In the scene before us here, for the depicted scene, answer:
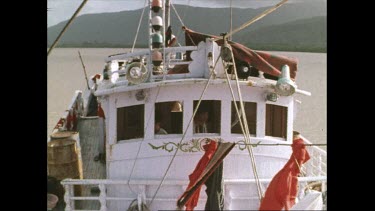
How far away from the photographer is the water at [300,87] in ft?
43.1

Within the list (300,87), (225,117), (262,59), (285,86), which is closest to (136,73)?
(225,117)

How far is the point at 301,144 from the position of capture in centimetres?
493

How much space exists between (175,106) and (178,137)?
422 mm

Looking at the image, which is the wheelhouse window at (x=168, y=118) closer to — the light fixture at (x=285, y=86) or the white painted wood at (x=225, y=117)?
the white painted wood at (x=225, y=117)

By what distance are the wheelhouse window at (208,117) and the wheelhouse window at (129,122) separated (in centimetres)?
77

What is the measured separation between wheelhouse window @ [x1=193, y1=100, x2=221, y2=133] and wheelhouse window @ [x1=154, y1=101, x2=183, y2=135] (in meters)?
0.23

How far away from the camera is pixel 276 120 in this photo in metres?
5.63

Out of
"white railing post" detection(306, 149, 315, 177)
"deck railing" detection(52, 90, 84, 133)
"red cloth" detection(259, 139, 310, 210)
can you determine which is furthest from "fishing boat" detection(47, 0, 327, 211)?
"deck railing" detection(52, 90, 84, 133)

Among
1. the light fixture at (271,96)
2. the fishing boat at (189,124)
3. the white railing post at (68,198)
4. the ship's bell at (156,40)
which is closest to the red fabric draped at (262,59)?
the fishing boat at (189,124)

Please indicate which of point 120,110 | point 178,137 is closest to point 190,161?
point 178,137

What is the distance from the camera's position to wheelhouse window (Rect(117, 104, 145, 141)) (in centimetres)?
556
